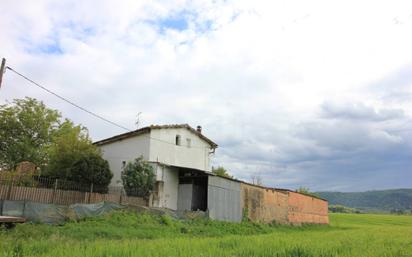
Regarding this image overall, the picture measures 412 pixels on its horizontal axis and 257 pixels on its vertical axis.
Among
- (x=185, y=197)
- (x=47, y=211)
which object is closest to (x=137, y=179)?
(x=185, y=197)

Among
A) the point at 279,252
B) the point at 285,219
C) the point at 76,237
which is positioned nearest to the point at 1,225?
the point at 76,237

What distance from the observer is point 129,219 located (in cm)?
2164

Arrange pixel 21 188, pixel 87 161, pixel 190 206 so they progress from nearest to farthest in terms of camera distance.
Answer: pixel 21 188 < pixel 87 161 < pixel 190 206

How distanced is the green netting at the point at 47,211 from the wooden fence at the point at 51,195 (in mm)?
1074

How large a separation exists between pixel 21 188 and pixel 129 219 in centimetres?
569

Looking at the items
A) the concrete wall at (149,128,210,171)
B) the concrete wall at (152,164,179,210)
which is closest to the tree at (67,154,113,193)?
the concrete wall at (152,164,179,210)

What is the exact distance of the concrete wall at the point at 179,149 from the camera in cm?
3262

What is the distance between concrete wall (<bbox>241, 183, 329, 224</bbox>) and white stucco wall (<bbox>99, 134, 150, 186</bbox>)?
8.64 m

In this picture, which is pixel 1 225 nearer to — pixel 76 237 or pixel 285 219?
pixel 76 237

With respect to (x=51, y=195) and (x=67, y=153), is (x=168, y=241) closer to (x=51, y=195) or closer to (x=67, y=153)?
(x=51, y=195)

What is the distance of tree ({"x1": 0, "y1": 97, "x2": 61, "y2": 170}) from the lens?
41594 millimetres

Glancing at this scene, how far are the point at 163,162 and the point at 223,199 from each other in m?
6.01

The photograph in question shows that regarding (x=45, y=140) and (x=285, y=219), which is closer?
(x=285, y=219)

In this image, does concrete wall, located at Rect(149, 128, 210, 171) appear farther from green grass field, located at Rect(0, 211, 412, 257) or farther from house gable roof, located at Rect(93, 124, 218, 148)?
green grass field, located at Rect(0, 211, 412, 257)
